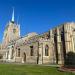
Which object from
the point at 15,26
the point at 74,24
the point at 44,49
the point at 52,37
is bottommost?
the point at 44,49

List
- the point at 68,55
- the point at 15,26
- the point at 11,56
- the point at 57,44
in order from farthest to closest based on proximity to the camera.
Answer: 1. the point at 15,26
2. the point at 11,56
3. the point at 57,44
4. the point at 68,55

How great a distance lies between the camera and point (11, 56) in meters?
62.1

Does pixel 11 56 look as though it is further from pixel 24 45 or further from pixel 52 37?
pixel 52 37

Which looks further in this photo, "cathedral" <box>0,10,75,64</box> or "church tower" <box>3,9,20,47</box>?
"church tower" <box>3,9,20,47</box>

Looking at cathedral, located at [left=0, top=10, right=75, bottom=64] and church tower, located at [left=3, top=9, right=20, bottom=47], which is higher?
church tower, located at [left=3, top=9, right=20, bottom=47]

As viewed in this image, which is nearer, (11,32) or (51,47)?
(51,47)

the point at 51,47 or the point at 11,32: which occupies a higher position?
the point at 11,32

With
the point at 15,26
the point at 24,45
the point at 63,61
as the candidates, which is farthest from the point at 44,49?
the point at 15,26

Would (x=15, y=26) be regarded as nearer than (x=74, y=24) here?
No

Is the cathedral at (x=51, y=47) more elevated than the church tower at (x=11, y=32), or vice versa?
the church tower at (x=11, y=32)

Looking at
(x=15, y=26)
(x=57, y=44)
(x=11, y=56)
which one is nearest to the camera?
(x=57, y=44)

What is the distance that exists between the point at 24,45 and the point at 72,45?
1854cm

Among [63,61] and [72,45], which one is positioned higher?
[72,45]

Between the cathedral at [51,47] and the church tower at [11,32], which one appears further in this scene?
the church tower at [11,32]
